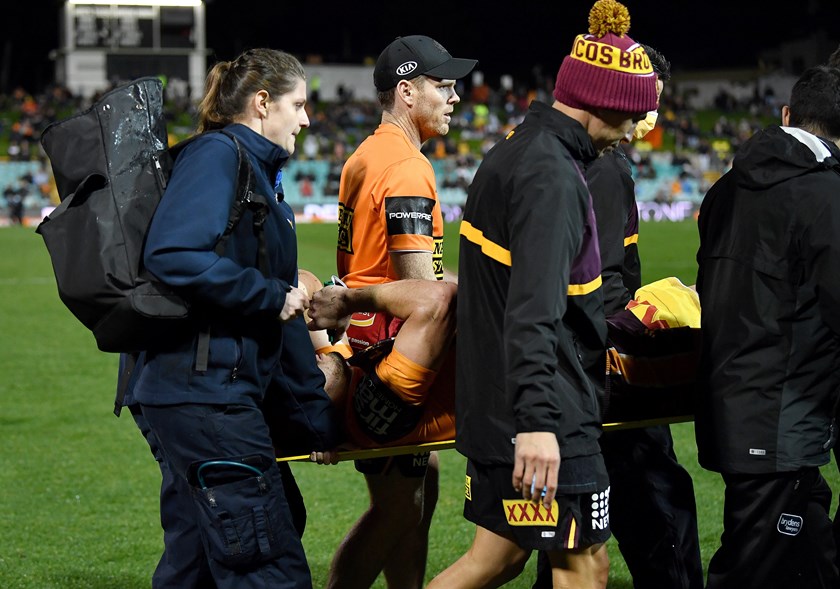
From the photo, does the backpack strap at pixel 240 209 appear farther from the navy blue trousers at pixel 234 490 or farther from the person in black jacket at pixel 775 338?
the person in black jacket at pixel 775 338

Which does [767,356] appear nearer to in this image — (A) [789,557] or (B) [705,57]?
(A) [789,557]

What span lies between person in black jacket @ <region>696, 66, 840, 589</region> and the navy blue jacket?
1.50m

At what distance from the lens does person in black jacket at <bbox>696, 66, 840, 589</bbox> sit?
151 inches

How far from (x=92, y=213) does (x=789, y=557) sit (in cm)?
260

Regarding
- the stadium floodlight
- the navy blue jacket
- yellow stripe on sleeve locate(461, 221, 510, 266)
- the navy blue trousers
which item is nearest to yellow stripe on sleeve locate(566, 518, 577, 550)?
yellow stripe on sleeve locate(461, 221, 510, 266)

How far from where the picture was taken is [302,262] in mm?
19828

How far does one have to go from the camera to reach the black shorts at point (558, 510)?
334 cm

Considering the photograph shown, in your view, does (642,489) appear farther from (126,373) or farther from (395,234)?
(126,373)

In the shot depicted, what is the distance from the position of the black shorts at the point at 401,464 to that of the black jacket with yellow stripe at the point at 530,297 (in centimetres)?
103

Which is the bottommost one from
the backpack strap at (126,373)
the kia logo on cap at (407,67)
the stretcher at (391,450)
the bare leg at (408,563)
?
the bare leg at (408,563)

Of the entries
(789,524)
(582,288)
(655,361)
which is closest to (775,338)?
(655,361)

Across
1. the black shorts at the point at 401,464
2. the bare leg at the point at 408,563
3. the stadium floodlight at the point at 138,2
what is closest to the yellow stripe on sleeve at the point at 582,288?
the black shorts at the point at 401,464

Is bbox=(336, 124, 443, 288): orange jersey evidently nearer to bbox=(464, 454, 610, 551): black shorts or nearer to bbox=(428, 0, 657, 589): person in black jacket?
bbox=(428, 0, 657, 589): person in black jacket

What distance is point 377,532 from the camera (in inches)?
182
